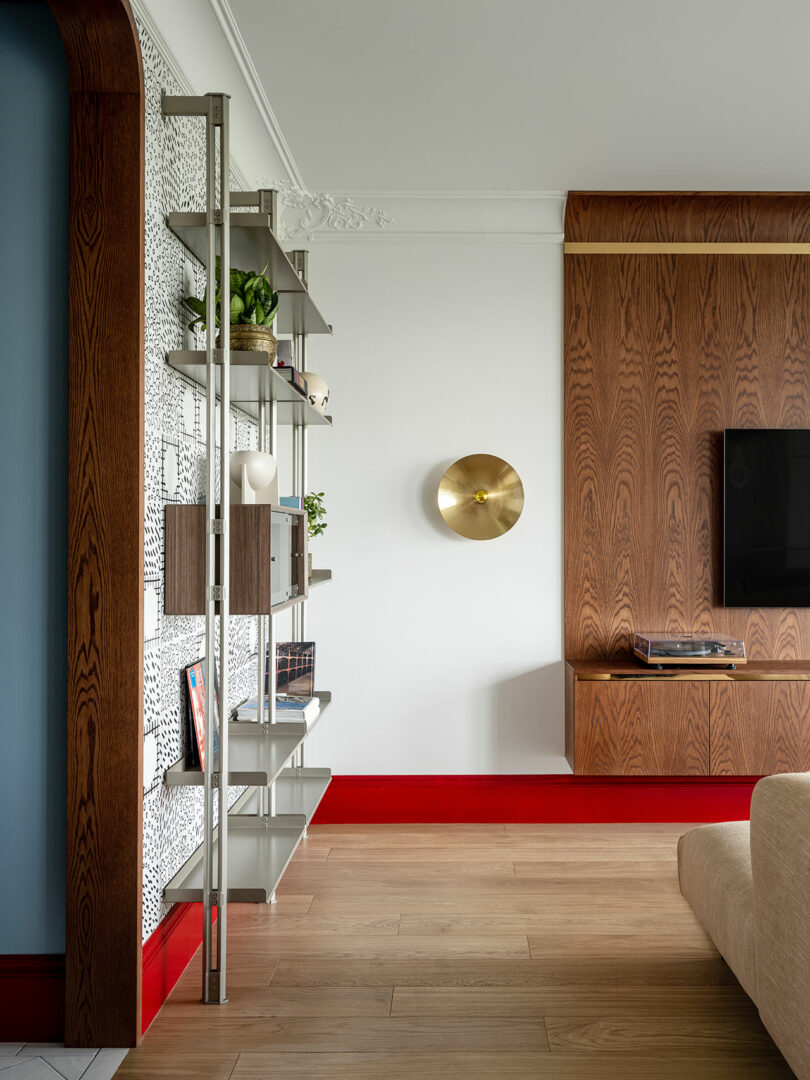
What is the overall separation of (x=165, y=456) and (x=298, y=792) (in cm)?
138

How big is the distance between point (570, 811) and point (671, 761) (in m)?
0.55

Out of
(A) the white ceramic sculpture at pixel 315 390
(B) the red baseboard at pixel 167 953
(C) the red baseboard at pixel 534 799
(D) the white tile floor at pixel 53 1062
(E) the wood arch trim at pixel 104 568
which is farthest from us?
(C) the red baseboard at pixel 534 799

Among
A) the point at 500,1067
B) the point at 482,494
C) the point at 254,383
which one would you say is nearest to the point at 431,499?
the point at 482,494

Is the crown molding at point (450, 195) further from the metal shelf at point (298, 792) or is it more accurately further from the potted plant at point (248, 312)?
the metal shelf at point (298, 792)

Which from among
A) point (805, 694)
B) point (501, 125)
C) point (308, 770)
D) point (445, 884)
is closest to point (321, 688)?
point (308, 770)

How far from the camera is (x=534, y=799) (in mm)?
3652

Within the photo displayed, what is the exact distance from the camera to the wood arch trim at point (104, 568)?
6.41 ft

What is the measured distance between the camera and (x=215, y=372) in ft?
7.82

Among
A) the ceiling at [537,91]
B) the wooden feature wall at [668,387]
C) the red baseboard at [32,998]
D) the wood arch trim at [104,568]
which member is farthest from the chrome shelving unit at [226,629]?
the wooden feature wall at [668,387]

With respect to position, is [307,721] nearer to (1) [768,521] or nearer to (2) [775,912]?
(2) [775,912]

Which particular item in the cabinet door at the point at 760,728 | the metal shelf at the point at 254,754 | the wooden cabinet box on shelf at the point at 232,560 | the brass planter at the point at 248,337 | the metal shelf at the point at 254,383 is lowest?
the cabinet door at the point at 760,728

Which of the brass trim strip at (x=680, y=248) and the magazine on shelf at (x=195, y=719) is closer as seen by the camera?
the magazine on shelf at (x=195, y=719)

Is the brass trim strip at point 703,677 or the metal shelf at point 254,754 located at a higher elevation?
the brass trim strip at point 703,677

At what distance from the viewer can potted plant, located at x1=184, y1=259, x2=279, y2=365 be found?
2.30 metres
